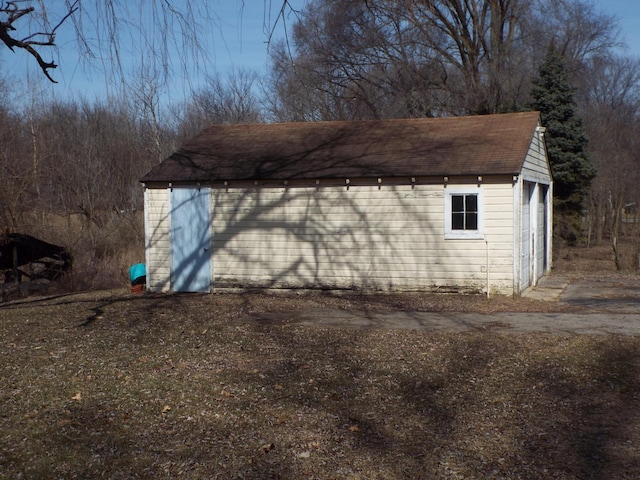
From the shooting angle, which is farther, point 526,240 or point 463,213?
point 526,240

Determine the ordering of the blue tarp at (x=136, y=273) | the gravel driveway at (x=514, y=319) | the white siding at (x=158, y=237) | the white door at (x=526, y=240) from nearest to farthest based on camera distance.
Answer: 1. the gravel driveway at (x=514, y=319)
2. the white door at (x=526, y=240)
3. the white siding at (x=158, y=237)
4. the blue tarp at (x=136, y=273)

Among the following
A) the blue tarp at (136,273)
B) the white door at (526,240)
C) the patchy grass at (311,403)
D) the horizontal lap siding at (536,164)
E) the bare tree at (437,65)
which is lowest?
the patchy grass at (311,403)

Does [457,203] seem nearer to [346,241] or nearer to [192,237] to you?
[346,241]

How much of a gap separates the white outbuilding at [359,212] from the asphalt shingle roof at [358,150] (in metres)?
0.04

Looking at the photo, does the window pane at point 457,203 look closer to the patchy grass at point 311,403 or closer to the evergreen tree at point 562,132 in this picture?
the patchy grass at point 311,403

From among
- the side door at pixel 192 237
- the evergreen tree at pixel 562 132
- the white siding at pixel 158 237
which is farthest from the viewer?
the evergreen tree at pixel 562 132

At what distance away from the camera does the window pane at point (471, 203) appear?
13156 millimetres

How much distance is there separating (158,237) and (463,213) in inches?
260

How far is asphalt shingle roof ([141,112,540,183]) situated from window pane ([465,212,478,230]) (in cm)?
86

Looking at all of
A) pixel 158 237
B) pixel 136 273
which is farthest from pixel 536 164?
pixel 136 273

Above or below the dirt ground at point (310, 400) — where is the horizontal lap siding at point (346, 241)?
above

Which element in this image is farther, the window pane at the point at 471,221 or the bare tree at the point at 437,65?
the bare tree at the point at 437,65

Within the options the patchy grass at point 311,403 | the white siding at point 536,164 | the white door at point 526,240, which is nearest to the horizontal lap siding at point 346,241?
the white door at point 526,240

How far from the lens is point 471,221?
43.3 ft
